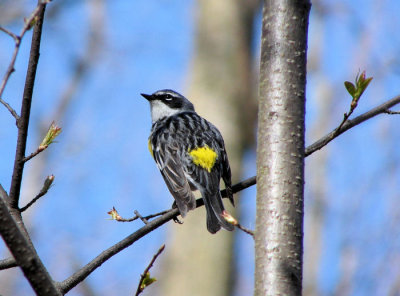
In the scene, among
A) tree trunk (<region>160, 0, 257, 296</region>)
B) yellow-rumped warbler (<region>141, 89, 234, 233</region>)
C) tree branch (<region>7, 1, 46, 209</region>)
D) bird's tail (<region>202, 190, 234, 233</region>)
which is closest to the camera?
tree branch (<region>7, 1, 46, 209</region>)

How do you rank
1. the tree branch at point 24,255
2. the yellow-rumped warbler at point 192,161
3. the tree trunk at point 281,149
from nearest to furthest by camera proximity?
1. the tree branch at point 24,255
2. the tree trunk at point 281,149
3. the yellow-rumped warbler at point 192,161

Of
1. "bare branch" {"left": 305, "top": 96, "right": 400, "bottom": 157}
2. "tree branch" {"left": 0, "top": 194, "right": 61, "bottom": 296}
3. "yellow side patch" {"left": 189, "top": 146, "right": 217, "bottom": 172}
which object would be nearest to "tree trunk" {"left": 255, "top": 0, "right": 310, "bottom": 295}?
"bare branch" {"left": 305, "top": 96, "right": 400, "bottom": 157}

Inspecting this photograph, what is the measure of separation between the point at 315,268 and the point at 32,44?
1568 cm

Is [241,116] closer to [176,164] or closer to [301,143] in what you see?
[176,164]

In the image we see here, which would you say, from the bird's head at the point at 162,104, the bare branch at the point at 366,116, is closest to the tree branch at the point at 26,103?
the bare branch at the point at 366,116

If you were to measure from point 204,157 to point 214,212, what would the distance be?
770 millimetres

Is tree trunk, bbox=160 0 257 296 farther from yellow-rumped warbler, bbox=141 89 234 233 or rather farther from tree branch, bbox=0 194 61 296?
tree branch, bbox=0 194 61 296

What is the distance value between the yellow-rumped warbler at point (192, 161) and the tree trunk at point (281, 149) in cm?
183

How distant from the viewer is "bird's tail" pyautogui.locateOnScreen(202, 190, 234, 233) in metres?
4.61

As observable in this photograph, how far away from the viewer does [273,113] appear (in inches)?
104

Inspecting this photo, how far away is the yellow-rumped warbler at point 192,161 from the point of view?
4.74 meters

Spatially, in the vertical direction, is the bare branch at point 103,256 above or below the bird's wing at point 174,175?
below

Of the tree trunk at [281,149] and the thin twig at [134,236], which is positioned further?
the thin twig at [134,236]

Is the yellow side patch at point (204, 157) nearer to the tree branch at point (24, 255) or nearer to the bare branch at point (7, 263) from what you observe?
the bare branch at point (7, 263)
